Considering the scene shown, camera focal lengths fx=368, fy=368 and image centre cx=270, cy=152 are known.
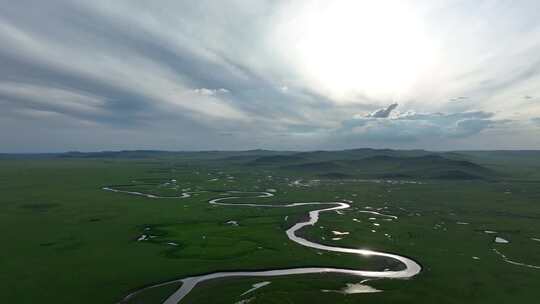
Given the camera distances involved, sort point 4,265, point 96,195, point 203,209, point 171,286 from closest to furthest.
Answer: point 171,286, point 4,265, point 203,209, point 96,195

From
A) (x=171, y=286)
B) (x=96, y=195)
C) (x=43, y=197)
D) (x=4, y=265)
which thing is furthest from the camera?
(x=96, y=195)

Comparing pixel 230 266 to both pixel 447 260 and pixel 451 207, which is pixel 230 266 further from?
pixel 451 207

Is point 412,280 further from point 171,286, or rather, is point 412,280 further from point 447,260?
point 171,286

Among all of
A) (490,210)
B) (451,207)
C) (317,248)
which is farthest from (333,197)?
(317,248)

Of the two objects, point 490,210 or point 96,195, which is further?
point 96,195

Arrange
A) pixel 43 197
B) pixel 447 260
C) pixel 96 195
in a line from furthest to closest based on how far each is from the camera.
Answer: pixel 96 195 < pixel 43 197 < pixel 447 260

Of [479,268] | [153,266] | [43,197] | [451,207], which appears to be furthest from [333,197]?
[43,197]
